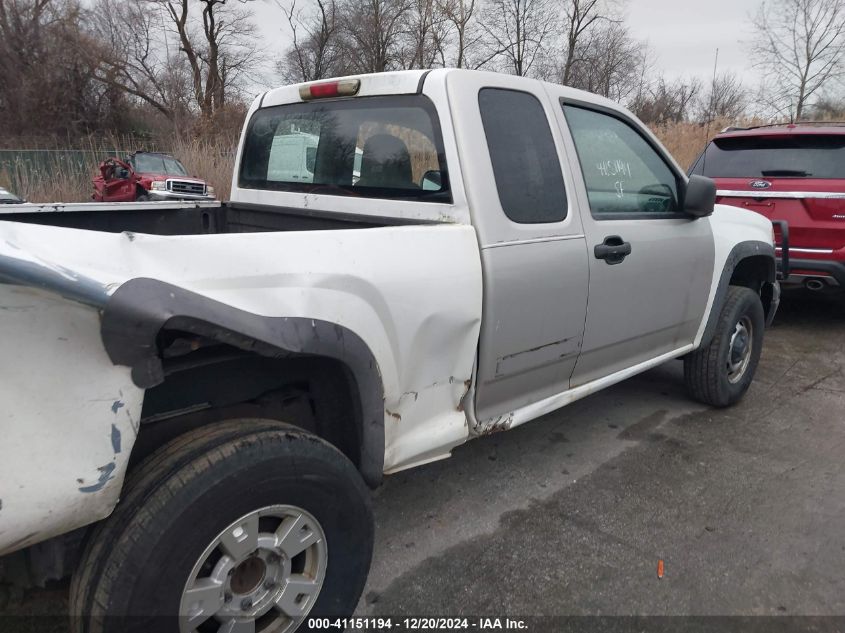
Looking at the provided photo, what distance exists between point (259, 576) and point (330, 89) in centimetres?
224

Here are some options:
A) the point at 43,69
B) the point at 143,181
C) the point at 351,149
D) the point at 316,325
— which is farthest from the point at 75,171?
the point at 43,69

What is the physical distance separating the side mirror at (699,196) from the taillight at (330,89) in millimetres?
1927

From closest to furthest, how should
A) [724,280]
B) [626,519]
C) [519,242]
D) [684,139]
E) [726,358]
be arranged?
[519,242] < [626,519] < [724,280] < [726,358] < [684,139]

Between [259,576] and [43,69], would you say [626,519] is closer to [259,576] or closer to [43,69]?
[259,576]

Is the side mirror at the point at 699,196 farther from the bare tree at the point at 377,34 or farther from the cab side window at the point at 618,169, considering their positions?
the bare tree at the point at 377,34

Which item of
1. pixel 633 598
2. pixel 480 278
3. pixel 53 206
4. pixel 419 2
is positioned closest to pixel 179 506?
pixel 480 278

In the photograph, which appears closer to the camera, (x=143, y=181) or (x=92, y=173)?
(x=92, y=173)

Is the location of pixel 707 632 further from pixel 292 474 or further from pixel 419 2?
pixel 419 2

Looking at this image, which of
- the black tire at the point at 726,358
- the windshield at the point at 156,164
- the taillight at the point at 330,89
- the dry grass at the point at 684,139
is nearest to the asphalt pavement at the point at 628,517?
the black tire at the point at 726,358

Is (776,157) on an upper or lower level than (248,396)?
upper

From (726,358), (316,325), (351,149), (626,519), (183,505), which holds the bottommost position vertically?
(626,519)

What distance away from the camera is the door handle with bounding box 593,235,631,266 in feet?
9.86

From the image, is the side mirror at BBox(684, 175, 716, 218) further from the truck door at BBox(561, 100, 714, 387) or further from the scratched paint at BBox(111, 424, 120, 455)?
the scratched paint at BBox(111, 424, 120, 455)

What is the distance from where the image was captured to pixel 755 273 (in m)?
4.54
